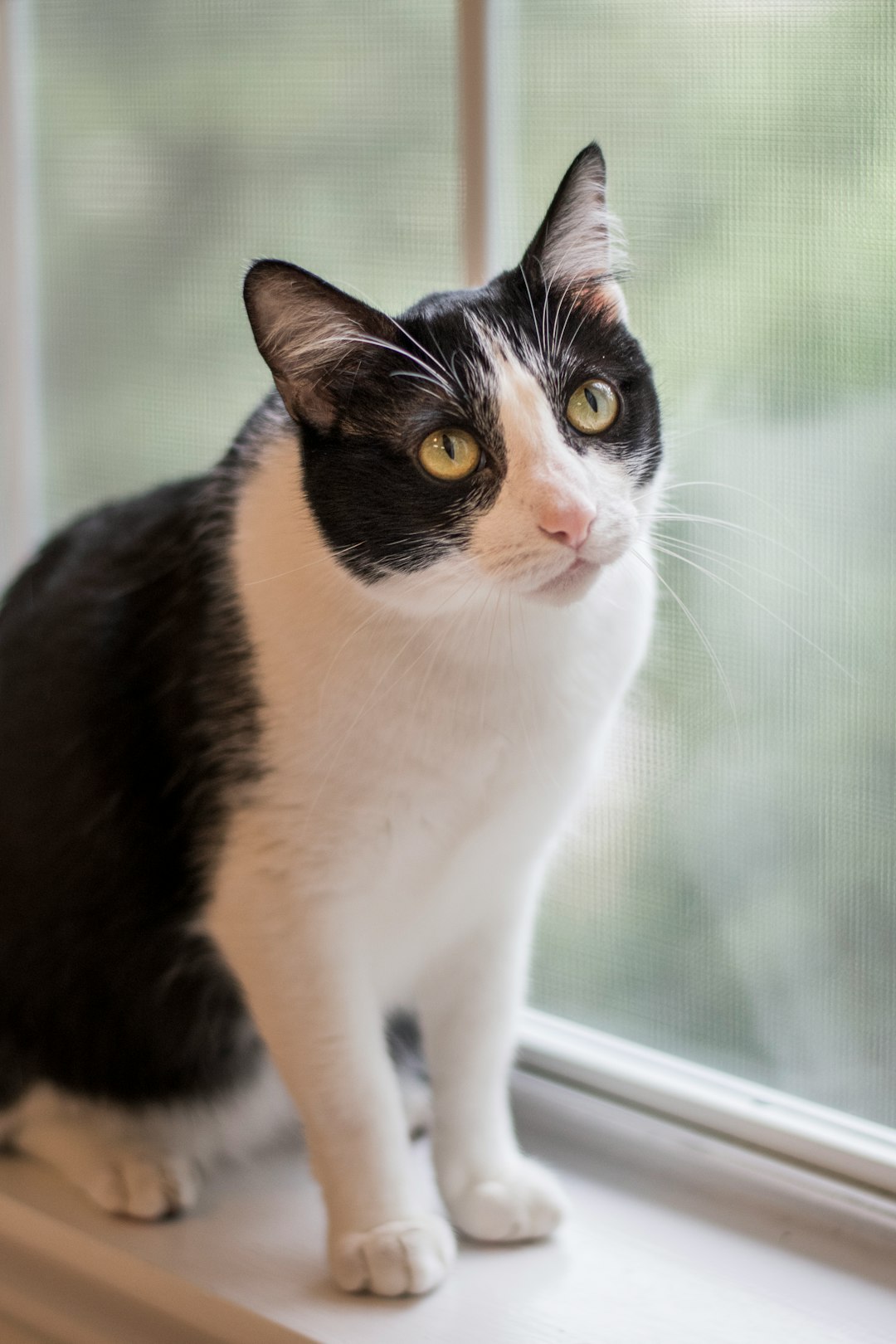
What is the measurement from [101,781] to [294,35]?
90 centimetres

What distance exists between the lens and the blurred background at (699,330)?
1205mm

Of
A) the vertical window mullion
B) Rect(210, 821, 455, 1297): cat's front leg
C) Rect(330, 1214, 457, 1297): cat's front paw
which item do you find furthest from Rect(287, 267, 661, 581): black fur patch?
the vertical window mullion

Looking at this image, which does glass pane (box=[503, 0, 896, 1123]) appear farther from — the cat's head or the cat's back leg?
the cat's back leg

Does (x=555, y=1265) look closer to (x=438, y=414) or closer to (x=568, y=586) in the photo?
(x=568, y=586)

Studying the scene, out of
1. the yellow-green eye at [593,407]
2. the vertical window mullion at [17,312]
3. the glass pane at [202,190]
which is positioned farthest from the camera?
the vertical window mullion at [17,312]

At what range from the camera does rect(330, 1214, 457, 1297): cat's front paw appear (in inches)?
45.6

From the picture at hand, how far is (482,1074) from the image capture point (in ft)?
4.30

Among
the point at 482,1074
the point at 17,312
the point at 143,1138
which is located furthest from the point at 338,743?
the point at 17,312

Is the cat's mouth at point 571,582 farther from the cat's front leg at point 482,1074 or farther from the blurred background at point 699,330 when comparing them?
the cat's front leg at point 482,1074

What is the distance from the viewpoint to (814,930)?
1.33m

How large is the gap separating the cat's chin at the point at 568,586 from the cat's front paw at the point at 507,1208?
603 millimetres

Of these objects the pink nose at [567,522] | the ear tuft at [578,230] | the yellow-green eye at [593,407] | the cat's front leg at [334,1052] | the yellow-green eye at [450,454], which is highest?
the ear tuft at [578,230]

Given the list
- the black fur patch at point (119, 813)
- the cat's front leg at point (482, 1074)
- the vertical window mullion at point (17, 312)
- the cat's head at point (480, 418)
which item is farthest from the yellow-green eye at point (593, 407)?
the vertical window mullion at point (17, 312)

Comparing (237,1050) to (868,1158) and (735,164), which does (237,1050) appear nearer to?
(868,1158)
